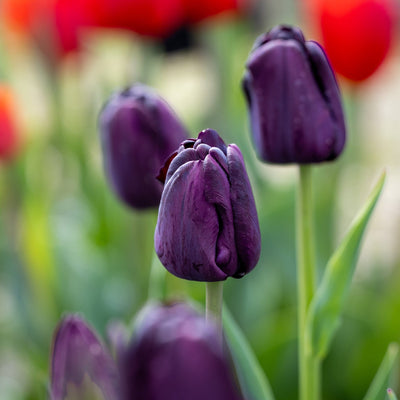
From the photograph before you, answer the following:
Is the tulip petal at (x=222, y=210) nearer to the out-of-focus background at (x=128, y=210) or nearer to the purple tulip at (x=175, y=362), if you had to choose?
the purple tulip at (x=175, y=362)

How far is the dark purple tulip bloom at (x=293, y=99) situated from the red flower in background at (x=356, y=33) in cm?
35

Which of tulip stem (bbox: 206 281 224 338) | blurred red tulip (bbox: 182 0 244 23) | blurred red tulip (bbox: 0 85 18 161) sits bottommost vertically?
tulip stem (bbox: 206 281 224 338)

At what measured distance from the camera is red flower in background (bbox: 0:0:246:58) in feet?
2.26

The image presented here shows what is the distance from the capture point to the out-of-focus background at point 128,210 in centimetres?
69

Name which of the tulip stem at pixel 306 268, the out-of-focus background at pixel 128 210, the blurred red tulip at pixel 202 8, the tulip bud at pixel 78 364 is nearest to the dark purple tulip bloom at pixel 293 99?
the tulip stem at pixel 306 268

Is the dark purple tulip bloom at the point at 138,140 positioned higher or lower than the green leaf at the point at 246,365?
higher

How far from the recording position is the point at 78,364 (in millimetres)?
258

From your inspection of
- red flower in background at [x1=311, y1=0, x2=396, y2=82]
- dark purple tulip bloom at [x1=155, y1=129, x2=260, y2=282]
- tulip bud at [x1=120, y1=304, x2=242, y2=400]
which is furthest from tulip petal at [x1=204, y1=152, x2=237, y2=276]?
red flower in background at [x1=311, y1=0, x2=396, y2=82]

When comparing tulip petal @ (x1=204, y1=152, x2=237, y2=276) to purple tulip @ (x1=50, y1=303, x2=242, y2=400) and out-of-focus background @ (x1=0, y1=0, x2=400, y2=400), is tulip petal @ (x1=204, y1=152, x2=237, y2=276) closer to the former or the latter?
purple tulip @ (x1=50, y1=303, x2=242, y2=400)

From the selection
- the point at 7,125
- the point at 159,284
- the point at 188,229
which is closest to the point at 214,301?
the point at 188,229

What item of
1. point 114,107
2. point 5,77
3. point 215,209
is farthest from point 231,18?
point 215,209

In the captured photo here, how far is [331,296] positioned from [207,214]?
0.37 ft

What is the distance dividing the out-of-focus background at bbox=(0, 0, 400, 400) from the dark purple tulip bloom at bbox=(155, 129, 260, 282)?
0.34m

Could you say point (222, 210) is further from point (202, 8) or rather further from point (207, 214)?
point (202, 8)
